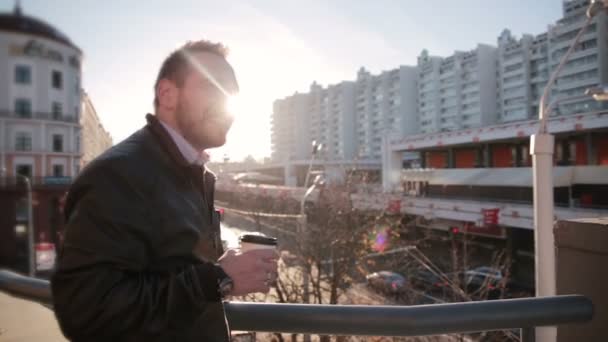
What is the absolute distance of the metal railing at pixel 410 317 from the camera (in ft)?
4.43

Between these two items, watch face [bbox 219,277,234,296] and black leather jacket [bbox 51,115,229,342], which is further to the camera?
watch face [bbox 219,277,234,296]

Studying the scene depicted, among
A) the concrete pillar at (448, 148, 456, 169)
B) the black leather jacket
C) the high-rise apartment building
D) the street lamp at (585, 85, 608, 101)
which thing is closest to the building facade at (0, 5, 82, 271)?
the black leather jacket

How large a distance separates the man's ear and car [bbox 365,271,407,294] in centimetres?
1211

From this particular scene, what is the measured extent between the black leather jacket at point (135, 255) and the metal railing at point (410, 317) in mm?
349

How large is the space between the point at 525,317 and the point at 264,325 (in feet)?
3.07

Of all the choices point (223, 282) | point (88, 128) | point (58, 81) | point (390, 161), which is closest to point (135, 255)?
point (223, 282)

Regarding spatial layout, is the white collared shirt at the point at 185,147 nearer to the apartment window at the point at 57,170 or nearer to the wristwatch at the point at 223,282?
the wristwatch at the point at 223,282

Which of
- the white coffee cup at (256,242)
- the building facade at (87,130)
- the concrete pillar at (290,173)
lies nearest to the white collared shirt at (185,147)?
the white coffee cup at (256,242)

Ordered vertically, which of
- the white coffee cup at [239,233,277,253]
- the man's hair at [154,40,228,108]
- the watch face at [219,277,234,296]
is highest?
the man's hair at [154,40,228,108]

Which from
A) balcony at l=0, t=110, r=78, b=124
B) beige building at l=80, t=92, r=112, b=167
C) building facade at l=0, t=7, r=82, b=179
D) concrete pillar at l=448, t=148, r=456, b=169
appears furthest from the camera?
concrete pillar at l=448, t=148, r=456, b=169

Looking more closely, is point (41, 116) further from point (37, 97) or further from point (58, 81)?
point (58, 81)

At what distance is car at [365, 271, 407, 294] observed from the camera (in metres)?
12.6

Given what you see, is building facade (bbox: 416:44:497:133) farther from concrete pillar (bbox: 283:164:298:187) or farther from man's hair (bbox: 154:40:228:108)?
man's hair (bbox: 154:40:228:108)

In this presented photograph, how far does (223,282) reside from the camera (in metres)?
1.01
